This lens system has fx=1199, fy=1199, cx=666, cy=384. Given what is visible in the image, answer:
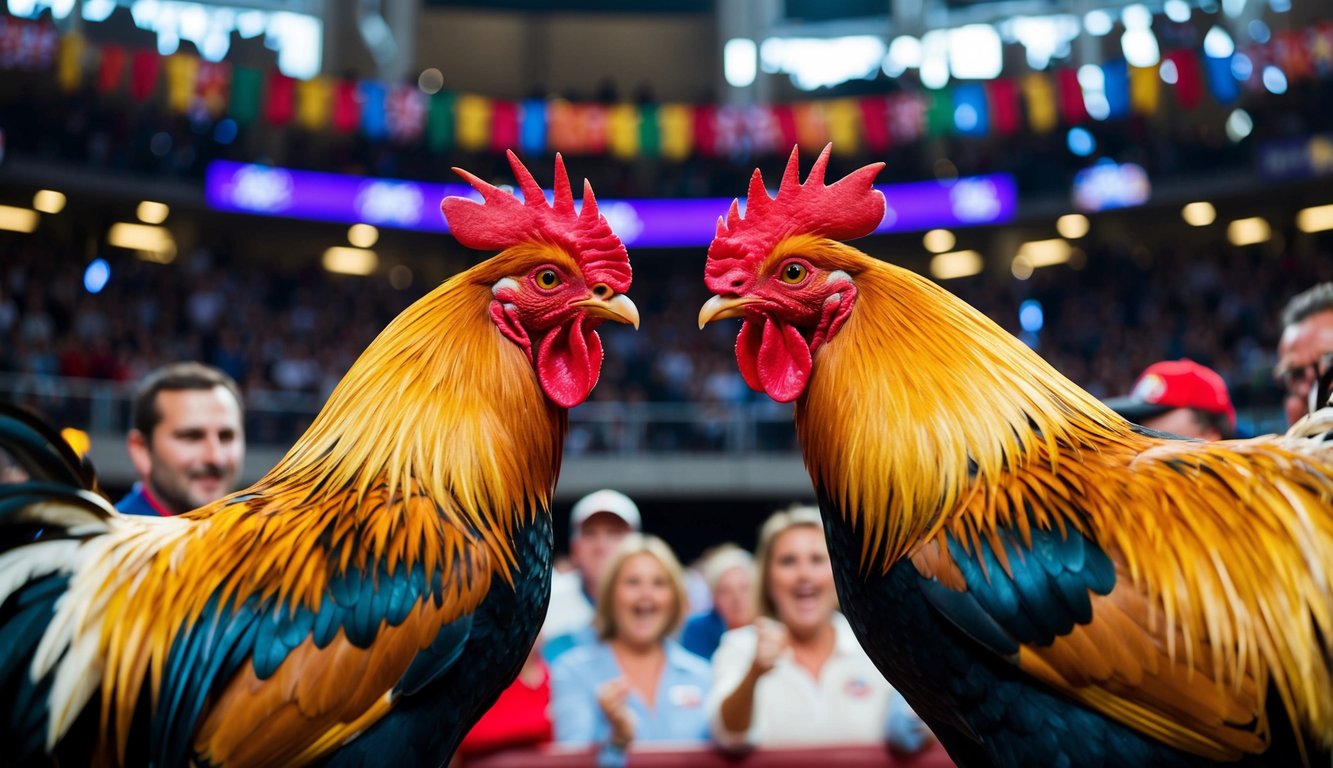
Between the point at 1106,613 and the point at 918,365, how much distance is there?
637 mm

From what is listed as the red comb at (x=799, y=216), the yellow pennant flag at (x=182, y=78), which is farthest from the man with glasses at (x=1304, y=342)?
the yellow pennant flag at (x=182, y=78)

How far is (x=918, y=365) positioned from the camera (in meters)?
2.57

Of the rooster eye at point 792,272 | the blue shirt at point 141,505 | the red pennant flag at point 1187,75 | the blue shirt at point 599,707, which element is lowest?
the blue shirt at point 599,707

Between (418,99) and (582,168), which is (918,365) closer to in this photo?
(418,99)

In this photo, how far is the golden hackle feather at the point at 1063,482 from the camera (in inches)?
89.4

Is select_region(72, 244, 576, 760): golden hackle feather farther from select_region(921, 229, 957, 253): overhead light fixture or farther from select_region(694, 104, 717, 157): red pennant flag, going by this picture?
select_region(921, 229, 957, 253): overhead light fixture

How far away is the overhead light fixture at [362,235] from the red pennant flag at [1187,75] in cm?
1439

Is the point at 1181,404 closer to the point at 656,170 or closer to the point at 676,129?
the point at 676,129

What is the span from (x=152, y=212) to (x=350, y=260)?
3.95 m

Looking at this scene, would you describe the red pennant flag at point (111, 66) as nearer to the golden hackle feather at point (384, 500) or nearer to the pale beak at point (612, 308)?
the golden hackle feather at point (384, 500)

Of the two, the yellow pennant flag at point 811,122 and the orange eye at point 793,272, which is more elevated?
the yellow pennant flag at point 811,122

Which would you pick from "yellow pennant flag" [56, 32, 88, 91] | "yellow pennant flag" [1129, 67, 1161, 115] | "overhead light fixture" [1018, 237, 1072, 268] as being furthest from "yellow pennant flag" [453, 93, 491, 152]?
"overhead light fixture" [1018, 237, 1072, 268]

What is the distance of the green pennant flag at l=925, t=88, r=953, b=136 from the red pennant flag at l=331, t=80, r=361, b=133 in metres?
8.94

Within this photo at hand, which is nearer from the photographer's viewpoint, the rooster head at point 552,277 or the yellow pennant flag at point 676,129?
the rooster head at point 552,277
